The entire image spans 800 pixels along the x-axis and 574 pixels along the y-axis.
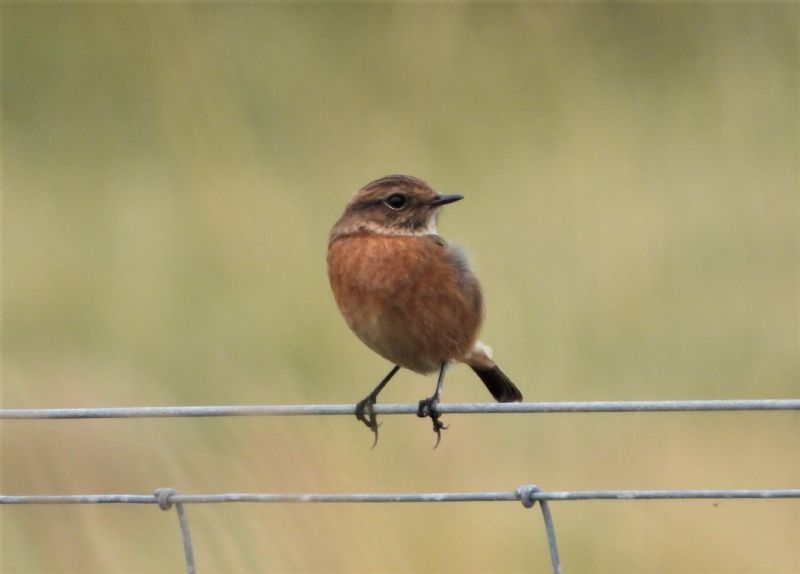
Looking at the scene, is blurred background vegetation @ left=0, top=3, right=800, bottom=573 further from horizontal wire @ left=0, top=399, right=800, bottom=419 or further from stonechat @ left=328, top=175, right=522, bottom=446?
horizontal wire @ left=0, top=399, right=800, bottom=419

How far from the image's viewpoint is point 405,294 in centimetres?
514

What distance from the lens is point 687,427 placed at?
21.5ft

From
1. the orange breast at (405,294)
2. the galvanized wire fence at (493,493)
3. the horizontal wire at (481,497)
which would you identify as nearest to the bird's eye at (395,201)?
the orange breast at (405,294)

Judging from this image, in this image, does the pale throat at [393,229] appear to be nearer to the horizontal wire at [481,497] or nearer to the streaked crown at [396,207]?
the streaked crown at [396,207]

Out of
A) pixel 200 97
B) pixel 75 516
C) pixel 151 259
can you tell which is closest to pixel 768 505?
pixel 75 516

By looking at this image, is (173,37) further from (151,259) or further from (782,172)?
(782,172)

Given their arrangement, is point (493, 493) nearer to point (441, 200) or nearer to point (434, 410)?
point (434, 410)

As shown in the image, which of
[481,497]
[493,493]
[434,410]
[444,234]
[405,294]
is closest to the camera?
[481,497]

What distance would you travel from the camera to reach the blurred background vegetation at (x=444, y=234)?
5633 mm

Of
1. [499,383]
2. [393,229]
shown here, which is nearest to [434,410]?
[393,229]

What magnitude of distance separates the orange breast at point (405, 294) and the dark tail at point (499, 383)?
1.48 feet

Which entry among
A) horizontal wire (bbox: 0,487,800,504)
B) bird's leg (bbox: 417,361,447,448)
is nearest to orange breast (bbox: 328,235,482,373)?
bird's leg (bbox: 417,361,447,448)

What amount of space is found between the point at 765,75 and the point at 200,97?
2.69m

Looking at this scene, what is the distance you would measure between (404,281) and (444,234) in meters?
2.63
